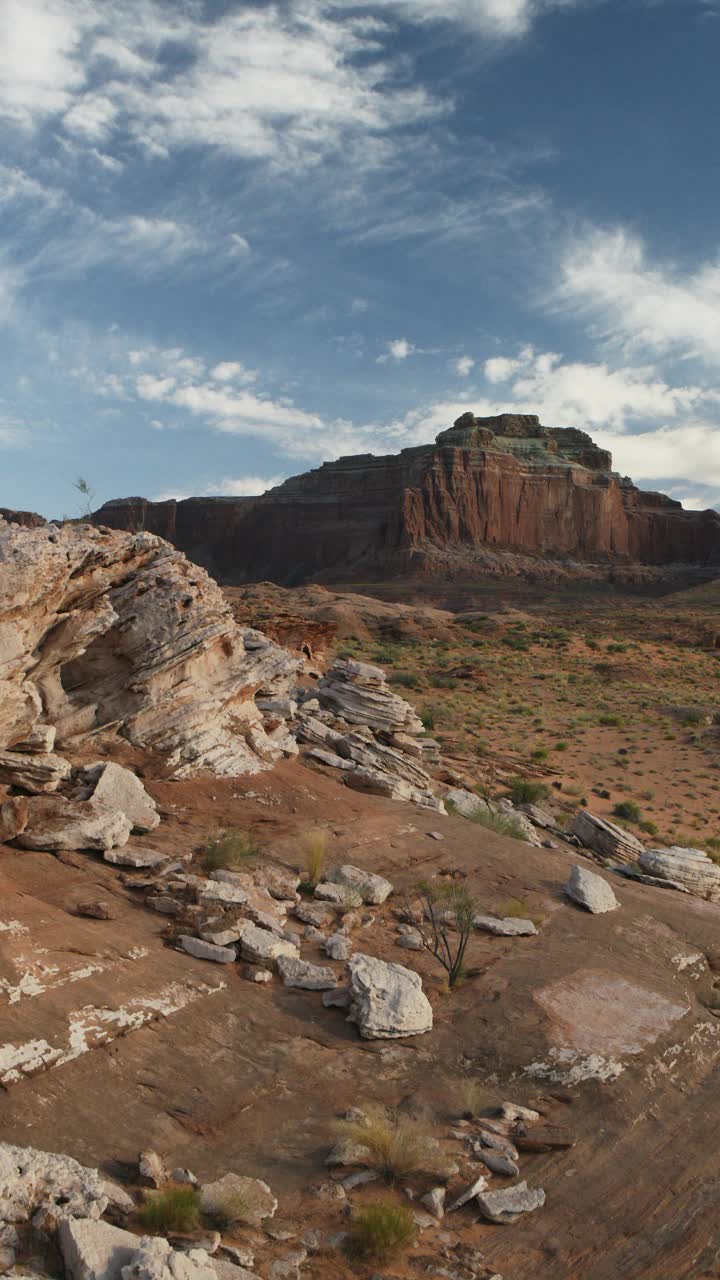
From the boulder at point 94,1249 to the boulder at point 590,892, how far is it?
21.1 feet

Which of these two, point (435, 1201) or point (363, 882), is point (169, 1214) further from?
point (363, 882)

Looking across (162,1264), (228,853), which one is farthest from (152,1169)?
(228,853)

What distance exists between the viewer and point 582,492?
12088 centimetres

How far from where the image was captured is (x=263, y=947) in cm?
719

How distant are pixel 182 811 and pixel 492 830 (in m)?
4.65

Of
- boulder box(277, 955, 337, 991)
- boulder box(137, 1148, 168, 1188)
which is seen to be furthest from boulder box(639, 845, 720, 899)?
boulder box(137, 1148, 168, 1188)

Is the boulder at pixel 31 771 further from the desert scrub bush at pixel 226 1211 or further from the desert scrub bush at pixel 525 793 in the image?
the desert scrub bush at pixel 525 793

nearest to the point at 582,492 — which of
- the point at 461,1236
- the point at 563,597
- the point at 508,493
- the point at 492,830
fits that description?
the point at 508,493

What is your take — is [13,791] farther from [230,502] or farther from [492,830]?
[230,502]

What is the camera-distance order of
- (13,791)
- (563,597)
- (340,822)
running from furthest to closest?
(563,597), (340,822), (13,791)

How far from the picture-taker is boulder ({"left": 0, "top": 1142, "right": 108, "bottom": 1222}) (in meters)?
4.16

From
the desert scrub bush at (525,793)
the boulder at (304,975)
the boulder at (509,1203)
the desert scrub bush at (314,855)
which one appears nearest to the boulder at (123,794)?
the desert scrub bush at (314,855)

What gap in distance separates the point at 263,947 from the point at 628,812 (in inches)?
503

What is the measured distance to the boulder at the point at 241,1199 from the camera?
4.52 m
